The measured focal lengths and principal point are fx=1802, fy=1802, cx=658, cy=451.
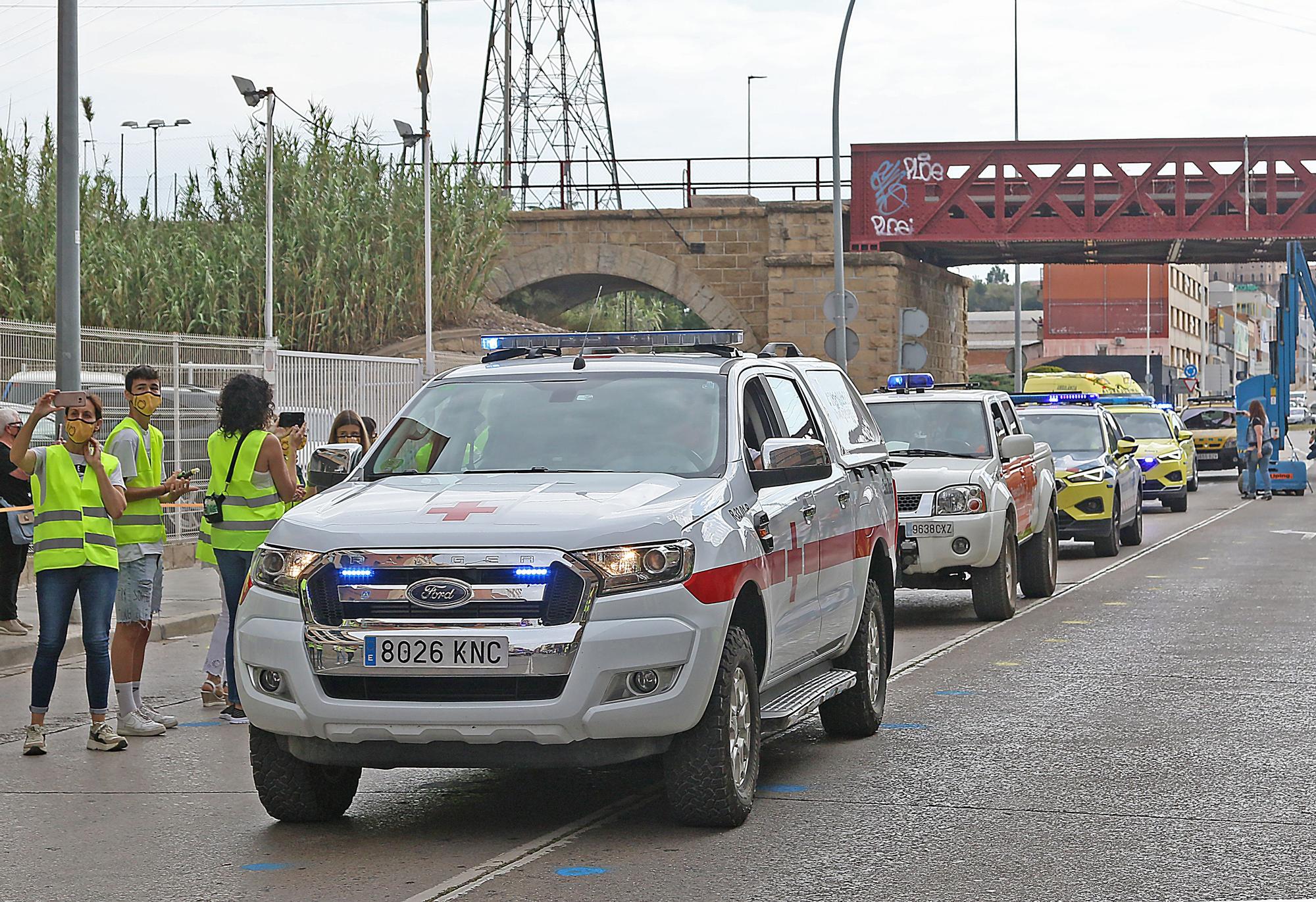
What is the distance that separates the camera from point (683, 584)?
6.24 meters

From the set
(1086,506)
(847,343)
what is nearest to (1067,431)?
(1086,506)

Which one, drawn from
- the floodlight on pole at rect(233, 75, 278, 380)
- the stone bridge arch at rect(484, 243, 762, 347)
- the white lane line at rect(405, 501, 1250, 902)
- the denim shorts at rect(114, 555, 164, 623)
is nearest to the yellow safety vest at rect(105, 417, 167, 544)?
the denim shorts at rect(114, 555, 164, 623)

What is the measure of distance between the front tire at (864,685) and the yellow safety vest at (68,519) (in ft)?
11.7

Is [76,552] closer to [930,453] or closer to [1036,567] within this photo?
[930,453]

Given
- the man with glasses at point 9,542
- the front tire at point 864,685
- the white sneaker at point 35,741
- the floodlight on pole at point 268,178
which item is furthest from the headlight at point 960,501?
the floodlight on pole at point 268,178

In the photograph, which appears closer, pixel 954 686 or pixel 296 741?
pixel 296 741

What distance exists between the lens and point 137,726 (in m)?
9.13

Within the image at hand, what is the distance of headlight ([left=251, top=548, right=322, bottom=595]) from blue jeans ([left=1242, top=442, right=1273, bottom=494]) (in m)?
29.3

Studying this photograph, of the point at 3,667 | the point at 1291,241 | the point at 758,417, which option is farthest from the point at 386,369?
the point at 1291,241

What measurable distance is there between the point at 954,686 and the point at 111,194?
29.4 metres

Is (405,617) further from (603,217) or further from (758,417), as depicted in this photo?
(603,217)

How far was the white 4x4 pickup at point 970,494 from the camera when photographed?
1356 cm

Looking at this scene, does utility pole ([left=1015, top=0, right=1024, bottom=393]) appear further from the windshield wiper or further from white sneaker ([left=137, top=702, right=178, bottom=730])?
white sneaker ([left=137, top=702, right=178, bottom=730])

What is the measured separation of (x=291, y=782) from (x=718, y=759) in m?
1.59
